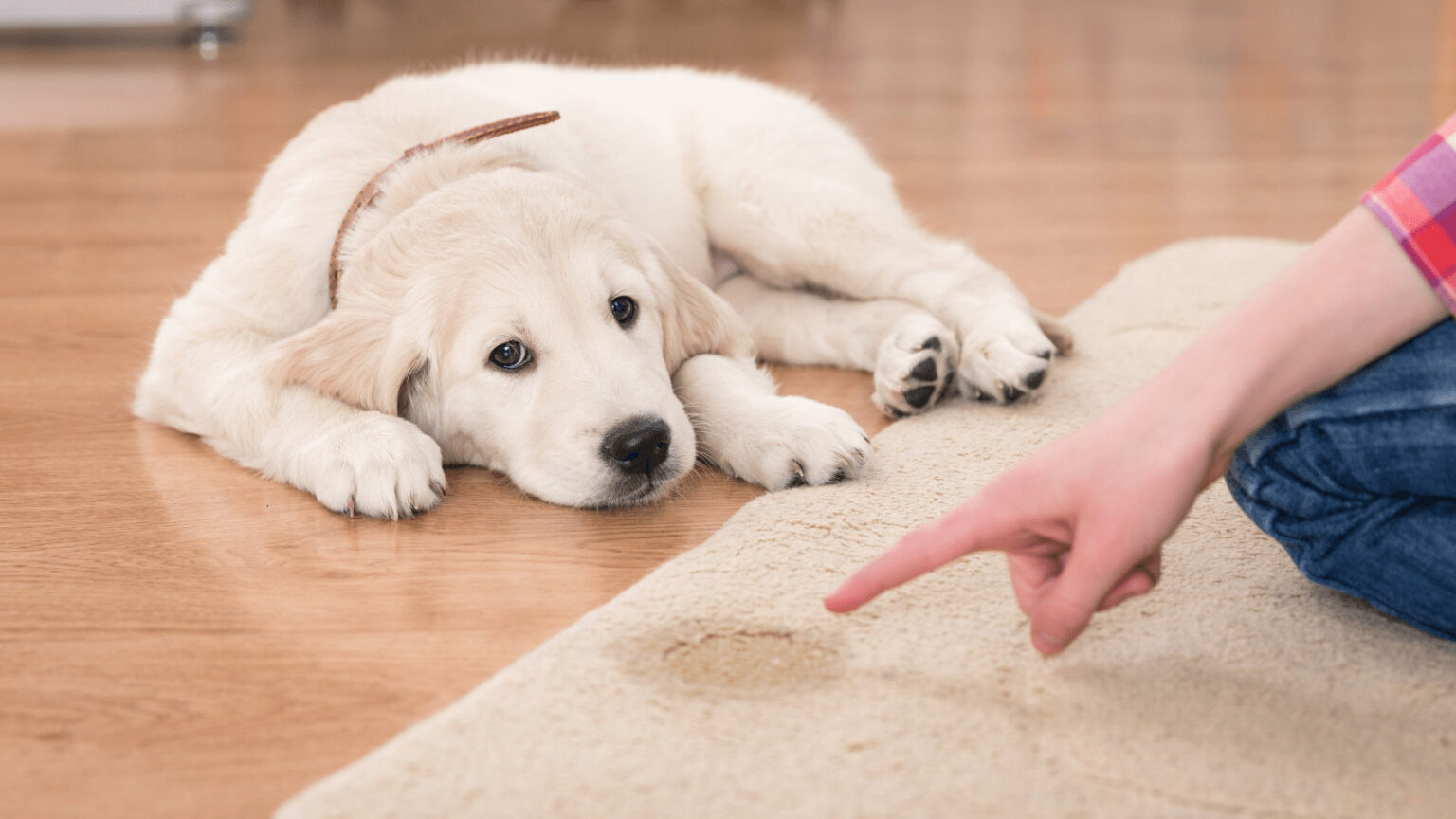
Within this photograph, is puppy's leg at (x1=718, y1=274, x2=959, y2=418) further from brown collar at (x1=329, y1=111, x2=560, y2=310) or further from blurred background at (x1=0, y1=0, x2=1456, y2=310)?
brown collar at (x1=329, y1=111, x2=560, y2=310)

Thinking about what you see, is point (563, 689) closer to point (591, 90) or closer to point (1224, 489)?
point (1224, 489)

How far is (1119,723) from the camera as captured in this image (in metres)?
1.12

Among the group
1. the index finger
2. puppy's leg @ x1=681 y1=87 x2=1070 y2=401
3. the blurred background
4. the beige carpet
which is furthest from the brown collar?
the blurred background

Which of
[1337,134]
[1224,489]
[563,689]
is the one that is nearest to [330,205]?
[563,689]

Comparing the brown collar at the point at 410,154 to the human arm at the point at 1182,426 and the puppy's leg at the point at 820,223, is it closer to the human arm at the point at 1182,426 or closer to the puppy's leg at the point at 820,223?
the puppy's leg at the point at 820,223

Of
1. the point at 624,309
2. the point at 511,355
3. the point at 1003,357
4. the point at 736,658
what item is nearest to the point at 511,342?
the point at 511,355

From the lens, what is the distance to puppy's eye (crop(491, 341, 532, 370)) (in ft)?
5.54

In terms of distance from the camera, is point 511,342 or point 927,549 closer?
point 927,549

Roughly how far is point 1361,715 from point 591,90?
70.6 inches

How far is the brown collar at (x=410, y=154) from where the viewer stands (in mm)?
1820

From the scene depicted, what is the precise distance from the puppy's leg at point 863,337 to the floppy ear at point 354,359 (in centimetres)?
71

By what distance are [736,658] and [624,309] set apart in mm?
676

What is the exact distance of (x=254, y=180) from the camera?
358 centimetres

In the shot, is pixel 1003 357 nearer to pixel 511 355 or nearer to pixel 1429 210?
pixel 511 355
